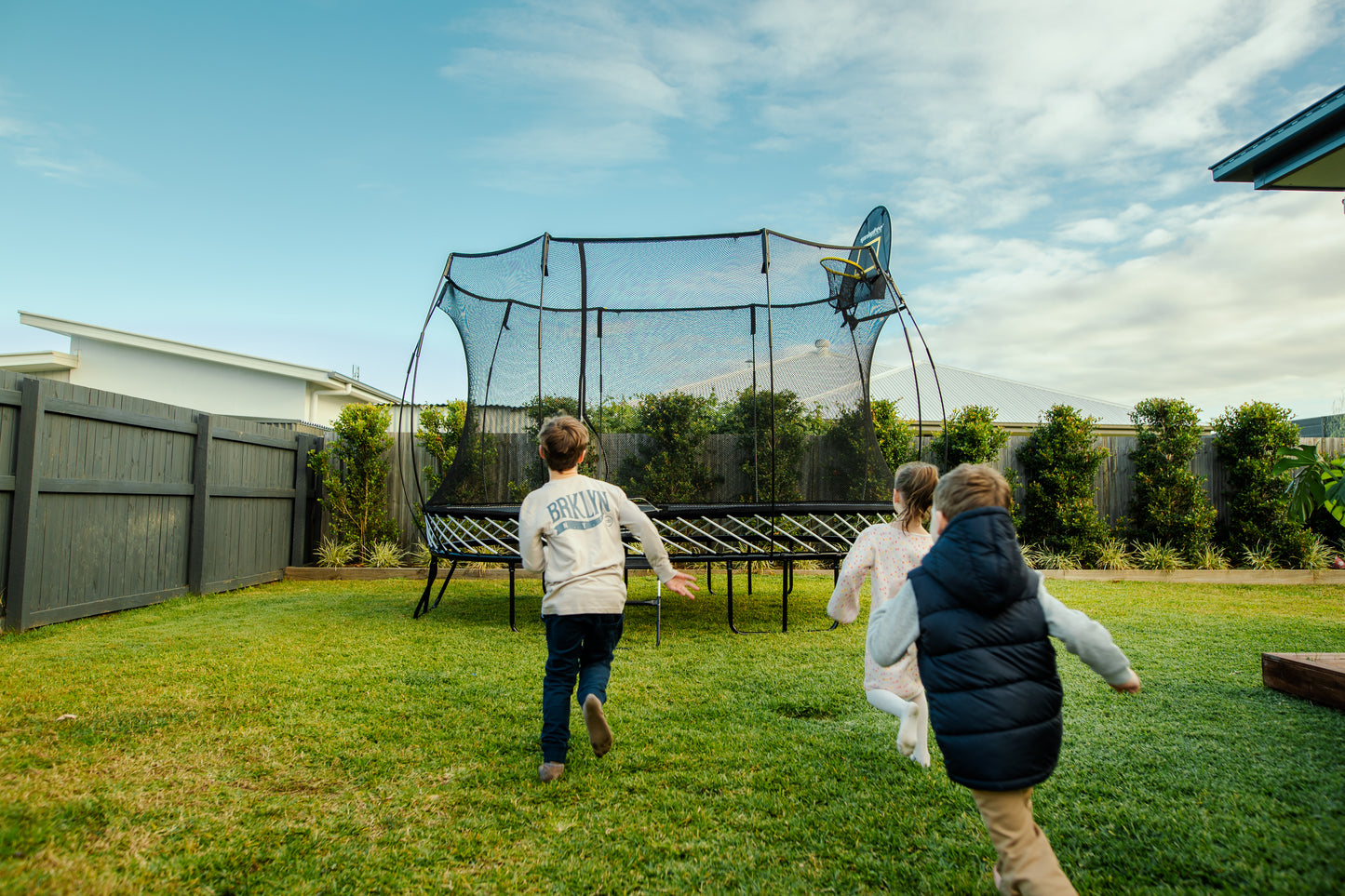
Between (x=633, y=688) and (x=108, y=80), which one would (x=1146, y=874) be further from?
(x=108, y=80)

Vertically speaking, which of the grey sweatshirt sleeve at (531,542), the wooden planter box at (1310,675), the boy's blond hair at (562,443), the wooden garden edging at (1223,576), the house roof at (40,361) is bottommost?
the wooden garden edging at (1223,576)

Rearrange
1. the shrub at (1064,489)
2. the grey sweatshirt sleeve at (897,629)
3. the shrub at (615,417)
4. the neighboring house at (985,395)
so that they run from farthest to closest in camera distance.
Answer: the neighboring house at (985,395) < the shrub at (1064,489) < the shrub at (615,417) < the grey sweatshirt sleeve at (897,629)

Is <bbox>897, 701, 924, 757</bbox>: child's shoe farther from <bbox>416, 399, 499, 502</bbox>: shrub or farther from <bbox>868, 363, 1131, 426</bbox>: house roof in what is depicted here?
<bbox>868, 363, 1131, 426</bbox>: house roof

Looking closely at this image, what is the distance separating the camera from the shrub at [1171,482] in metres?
6.98

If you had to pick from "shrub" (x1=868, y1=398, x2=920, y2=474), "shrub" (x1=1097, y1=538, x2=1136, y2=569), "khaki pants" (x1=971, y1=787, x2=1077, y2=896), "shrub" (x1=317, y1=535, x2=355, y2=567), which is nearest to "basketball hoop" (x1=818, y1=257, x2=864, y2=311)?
"shrub" (x1=868, y1=398, x2=920, y2=474)

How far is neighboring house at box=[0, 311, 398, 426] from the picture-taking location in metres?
11.2

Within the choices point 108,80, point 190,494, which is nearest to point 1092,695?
point 190,494

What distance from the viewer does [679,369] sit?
15.5ft

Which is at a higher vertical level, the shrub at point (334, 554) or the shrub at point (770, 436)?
the shrub at point (770, 436)

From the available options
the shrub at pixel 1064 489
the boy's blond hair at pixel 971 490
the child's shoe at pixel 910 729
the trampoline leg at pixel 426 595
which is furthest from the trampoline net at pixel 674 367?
the shrub at pixel 1064 489

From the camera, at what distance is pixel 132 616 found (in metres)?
4.32

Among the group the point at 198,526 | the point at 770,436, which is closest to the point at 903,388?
the point at 770,436

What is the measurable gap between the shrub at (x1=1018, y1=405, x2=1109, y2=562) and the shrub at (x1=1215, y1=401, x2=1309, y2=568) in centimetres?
138

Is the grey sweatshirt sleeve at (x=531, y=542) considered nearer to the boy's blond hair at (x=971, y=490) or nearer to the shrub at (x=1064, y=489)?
the boy's blond hair at (x=971, y=490)
